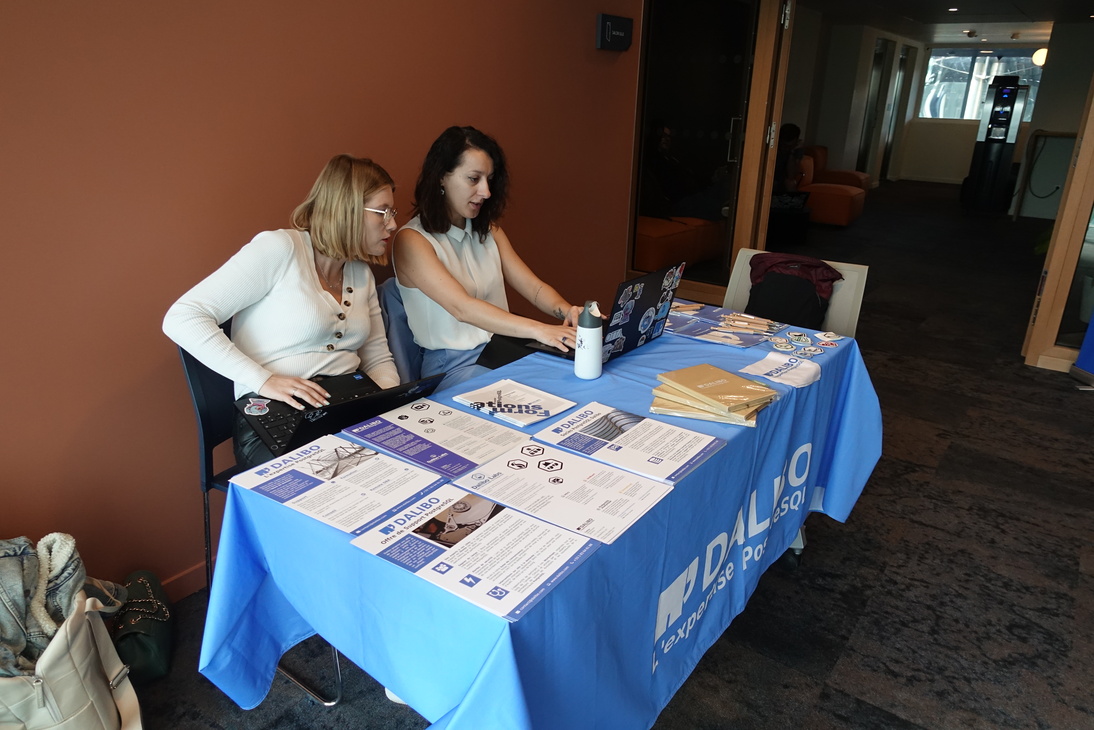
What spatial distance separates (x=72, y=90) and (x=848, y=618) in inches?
101

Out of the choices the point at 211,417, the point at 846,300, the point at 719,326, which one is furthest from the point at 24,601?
the point at 846,300

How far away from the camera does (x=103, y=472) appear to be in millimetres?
1975

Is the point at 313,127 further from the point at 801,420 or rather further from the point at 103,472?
the point at 801,420

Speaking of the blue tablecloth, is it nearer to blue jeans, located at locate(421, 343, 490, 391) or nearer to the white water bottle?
the white water bottle

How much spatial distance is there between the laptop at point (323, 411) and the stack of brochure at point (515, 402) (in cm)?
12

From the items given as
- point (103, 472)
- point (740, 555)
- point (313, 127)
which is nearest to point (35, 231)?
point (103, 472)

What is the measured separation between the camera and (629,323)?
204cm

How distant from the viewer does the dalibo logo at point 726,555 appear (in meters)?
1.47

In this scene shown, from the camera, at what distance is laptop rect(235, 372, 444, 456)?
1.60 m

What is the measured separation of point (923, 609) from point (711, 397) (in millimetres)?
1142

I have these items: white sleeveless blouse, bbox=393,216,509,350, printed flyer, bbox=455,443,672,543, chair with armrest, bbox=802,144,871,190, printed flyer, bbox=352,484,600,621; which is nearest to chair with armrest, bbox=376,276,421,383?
white sleeveless blouse, bbox=393,216,509,350

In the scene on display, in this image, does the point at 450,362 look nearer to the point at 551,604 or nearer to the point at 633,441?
the point at 633,441

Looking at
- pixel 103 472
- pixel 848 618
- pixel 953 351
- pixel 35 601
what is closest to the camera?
pixel 35 601

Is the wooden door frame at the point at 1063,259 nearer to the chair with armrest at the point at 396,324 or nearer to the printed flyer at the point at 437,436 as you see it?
the chair with armrest at the point at 396,324
